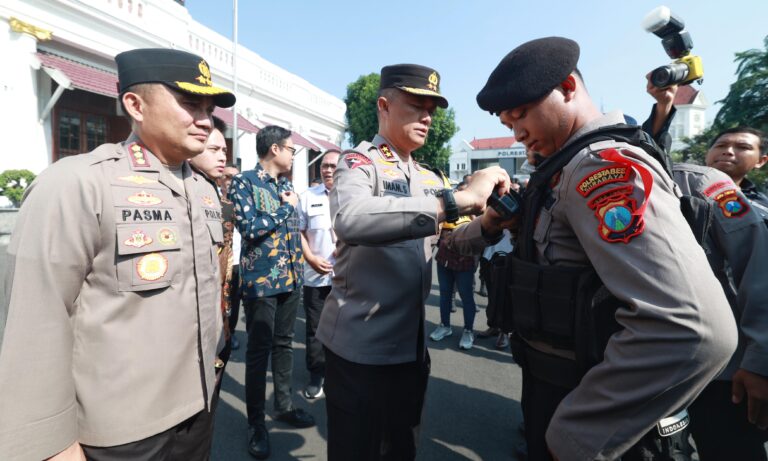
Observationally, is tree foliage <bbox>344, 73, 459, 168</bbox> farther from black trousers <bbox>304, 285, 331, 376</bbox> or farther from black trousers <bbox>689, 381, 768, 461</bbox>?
black trousers <bbox>689, 381, 768, 461</bbox>

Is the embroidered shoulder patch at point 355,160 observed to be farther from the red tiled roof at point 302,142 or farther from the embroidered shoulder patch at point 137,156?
the red tiled roof at point 302,142

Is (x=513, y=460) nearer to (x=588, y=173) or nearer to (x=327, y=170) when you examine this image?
(x=588, y=173)

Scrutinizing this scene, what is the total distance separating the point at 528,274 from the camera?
1.26 m

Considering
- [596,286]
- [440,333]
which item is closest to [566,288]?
[596,286]

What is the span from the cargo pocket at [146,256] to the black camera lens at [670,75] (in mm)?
2098

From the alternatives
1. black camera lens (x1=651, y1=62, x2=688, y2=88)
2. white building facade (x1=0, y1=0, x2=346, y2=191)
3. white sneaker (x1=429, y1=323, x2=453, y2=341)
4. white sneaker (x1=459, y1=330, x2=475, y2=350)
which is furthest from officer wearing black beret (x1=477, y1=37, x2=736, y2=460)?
white building facade (x1=0, y1=0, x2=346, y2=191)

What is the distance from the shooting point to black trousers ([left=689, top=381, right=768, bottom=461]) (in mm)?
1830

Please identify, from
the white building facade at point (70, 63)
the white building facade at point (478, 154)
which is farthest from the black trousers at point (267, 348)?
the white building facade at point (478, 154)

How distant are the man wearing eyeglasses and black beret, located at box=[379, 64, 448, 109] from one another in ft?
5.48

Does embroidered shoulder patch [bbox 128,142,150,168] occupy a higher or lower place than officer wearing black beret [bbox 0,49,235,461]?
higher

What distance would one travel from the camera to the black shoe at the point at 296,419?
10.4ft

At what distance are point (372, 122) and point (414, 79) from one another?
91.7 feet

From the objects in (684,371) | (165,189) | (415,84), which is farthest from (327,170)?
(684,371)

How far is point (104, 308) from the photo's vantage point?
3.99ft
